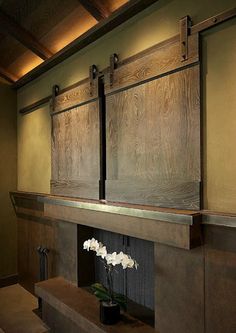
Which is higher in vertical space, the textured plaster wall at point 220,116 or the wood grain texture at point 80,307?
the textured plaster wall at point 220,116

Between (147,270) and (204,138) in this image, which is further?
(147,270)

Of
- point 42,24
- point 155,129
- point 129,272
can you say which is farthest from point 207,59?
point 42,24

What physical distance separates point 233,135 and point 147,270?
1.13 m

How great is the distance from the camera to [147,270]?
6.65 feet

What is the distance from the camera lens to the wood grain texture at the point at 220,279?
4.63 ft

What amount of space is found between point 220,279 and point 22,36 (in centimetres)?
271

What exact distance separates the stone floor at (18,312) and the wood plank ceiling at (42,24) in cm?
266

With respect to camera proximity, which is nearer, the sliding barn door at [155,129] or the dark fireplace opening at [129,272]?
the sliding barn door at [155,129]

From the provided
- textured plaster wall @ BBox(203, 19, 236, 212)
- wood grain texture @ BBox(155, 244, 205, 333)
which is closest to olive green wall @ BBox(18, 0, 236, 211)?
textured plaster wall @ BBox(203, 19, 236, 212)

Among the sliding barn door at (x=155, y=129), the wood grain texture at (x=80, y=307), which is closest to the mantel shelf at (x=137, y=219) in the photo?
the sliding barn door at (x=155, y=129)

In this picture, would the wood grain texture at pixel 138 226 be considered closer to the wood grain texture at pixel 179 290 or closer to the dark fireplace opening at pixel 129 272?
the wood grain texture at pixel 179 290

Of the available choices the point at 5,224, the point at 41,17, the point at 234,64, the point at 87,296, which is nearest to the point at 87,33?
the point at 41,17

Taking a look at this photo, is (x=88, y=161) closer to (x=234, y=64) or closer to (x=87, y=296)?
(x=87, y=296)

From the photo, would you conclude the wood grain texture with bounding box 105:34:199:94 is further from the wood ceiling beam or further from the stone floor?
the stone floor
